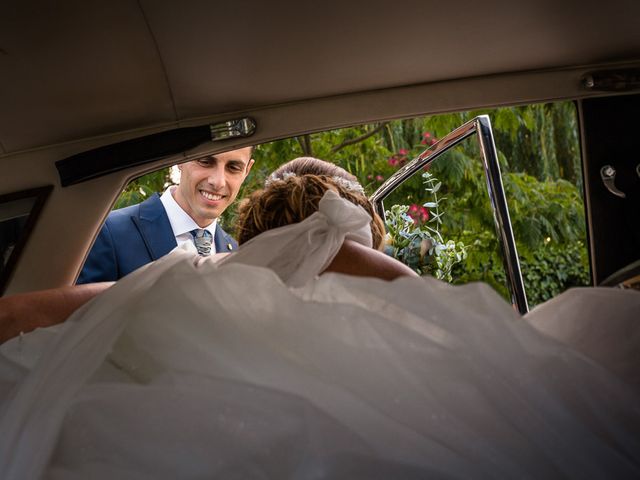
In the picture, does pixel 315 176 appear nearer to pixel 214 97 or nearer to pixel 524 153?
pixel 214 97

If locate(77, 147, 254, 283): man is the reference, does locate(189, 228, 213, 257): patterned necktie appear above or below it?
below

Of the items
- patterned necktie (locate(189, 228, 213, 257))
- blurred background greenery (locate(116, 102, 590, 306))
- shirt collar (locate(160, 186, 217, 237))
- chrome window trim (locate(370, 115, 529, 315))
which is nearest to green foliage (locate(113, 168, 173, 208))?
shirt collar (locate(160, 186, 217, 237))

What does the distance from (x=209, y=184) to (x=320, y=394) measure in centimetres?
193

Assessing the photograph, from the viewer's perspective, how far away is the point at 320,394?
3.16 ft

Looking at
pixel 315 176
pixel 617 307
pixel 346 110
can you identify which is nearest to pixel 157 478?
pixel 617 307

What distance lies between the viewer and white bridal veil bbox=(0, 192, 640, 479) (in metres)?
0.92

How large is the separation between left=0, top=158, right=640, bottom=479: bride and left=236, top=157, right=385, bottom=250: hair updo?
895mm

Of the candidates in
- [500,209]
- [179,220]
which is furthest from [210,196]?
[500,209]

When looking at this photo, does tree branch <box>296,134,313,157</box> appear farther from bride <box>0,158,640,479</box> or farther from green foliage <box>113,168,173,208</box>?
bride <box>0,158,640,479</box>

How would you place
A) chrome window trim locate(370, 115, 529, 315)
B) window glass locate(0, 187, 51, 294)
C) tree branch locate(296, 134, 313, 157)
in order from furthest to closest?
tree branch locate(296, 134, 313, 157)
chrome window trim locate(370, 115, 529, 315)
window glass locate(0, 187, 51, 294)

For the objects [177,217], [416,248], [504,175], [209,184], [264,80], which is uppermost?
[264,80]

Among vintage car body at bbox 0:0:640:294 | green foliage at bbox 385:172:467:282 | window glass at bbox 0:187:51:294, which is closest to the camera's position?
vintage car body at bbox 0:0:640:294

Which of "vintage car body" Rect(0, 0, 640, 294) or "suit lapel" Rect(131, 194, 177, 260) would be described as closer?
"vintage car body" Rect(0, 0, 640, 294)

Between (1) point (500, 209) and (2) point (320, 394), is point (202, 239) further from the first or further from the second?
(2) point (320, 394)
